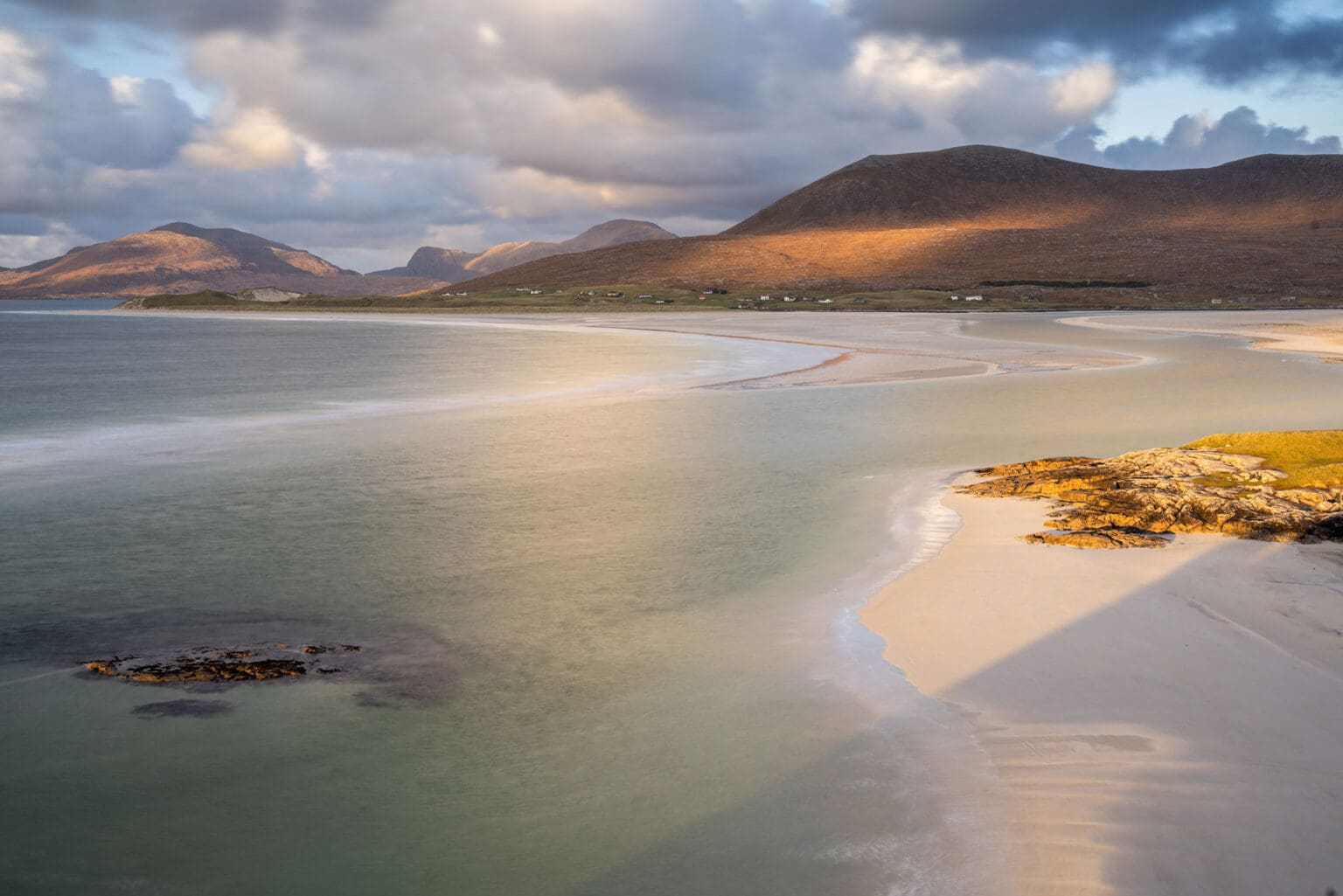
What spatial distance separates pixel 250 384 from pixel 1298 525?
32168mm

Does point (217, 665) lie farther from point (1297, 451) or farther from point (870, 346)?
point (870, 346)

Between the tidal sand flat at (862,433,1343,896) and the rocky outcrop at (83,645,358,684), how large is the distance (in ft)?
15.7

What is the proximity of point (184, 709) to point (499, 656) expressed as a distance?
2340 mm

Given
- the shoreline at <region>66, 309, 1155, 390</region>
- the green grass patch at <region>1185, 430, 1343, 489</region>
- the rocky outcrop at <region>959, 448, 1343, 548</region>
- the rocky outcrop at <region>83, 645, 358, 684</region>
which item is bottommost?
the rocky outcrop at <region>83, 645, 358, 684</region>

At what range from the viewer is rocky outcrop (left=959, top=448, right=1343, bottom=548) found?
409 inches

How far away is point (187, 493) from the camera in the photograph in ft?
48.6

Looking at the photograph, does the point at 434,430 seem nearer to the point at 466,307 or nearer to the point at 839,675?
the point at 839,675

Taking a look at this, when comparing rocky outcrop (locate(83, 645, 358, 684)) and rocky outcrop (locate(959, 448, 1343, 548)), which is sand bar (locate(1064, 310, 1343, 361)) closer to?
rocky outcrop (locate(959, 448, 1343, 548))

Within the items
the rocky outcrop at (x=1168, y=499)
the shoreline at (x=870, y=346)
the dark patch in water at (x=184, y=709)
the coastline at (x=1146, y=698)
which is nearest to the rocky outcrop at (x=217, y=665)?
the dark patch in water at (x=184, y=709)

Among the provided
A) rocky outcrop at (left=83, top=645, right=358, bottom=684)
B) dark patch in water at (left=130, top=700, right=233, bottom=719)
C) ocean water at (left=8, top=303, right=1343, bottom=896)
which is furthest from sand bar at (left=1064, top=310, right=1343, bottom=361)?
dark patch in water at (left=130, top=700, right=233, bottom=719)

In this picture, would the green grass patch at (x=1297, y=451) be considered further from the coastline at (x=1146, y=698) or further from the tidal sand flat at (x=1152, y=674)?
the coastline at (x=1146, y=698)

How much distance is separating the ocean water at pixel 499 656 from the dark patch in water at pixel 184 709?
81 mm

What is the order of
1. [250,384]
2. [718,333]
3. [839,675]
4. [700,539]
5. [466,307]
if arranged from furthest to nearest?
[466,307] → [718,333] → [250,384] → [700,539] → [839,675]

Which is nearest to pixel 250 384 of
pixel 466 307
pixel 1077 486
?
pixel 1077 486
